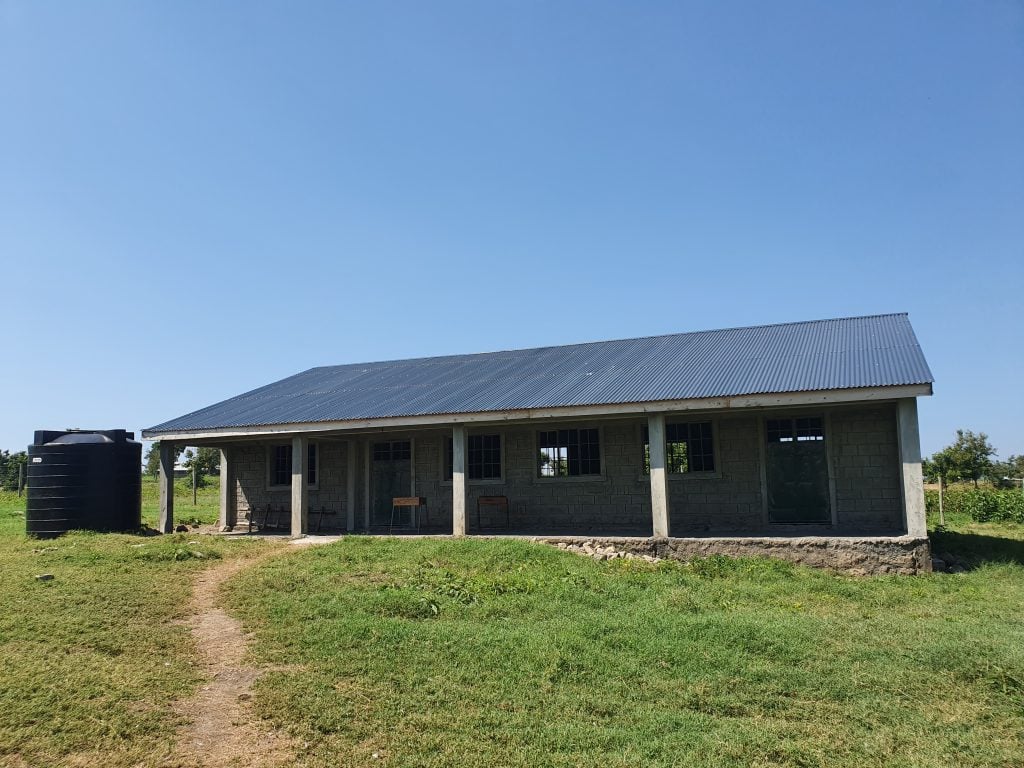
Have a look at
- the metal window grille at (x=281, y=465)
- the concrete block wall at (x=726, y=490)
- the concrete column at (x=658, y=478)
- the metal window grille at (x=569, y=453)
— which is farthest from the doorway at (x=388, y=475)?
the concrete column at (x=658, y=478)

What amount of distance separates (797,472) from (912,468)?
3.25 metres

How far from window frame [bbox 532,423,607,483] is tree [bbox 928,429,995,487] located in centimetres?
2572

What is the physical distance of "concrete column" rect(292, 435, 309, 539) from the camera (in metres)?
17.0

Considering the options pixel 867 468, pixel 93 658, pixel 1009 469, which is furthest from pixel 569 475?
pixel 1009 469

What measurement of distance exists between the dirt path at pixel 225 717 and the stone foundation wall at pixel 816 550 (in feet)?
23.8

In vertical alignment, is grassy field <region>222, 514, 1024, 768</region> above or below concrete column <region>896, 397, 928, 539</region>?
below

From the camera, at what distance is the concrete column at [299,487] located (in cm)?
1695

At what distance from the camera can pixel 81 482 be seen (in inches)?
658

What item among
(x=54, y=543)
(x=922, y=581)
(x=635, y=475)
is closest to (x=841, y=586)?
(x=922, y=581)

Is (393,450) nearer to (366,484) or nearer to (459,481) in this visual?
(366,484)

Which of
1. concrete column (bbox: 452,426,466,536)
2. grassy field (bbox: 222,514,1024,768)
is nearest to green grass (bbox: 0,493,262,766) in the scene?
grassy field (bbox: 222,514,1024,768)

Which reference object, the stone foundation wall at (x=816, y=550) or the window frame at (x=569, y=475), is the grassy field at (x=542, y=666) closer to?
the stone foundation wall at (x=816, y=550)

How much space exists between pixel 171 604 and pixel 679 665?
19.9ft

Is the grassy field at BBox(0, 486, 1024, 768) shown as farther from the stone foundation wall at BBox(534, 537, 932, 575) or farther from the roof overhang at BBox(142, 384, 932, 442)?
the roof overhang at BBox(142, 384, 932, 442)
